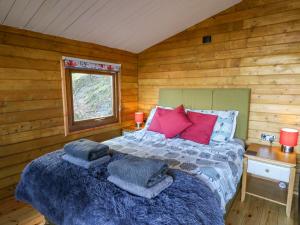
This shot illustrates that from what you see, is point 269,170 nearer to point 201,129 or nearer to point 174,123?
point 201,129

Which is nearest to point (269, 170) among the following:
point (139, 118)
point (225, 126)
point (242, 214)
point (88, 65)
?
point (242, 214)

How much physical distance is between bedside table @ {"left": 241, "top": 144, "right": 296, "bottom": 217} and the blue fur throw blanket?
1.11 m

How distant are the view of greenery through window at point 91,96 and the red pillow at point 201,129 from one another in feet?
5.03

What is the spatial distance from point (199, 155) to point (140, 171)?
0.96 metres

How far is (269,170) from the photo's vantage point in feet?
6.93

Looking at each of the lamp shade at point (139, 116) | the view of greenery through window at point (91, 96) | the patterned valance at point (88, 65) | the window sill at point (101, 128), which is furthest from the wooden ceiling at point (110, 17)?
the window sill at point (101, 128)

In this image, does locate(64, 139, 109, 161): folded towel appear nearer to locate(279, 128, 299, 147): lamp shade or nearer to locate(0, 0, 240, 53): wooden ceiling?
locate(0, 0, 240, 53): wooden ceiling

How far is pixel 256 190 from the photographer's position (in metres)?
2.41

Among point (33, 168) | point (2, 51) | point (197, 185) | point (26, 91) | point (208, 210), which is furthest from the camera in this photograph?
point (26, 91)

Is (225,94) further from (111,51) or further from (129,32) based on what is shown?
(111,51)

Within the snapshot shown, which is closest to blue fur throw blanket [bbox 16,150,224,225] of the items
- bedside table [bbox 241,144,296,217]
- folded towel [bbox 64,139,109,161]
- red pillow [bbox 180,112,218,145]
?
folded towel [bbox 64,139,109,161]

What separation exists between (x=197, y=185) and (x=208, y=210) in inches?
7.6

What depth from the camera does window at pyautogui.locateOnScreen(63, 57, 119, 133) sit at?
2.75 m

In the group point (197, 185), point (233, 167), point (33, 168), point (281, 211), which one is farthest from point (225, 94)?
point (33, 168)
